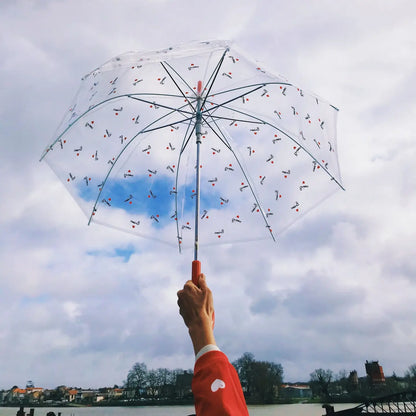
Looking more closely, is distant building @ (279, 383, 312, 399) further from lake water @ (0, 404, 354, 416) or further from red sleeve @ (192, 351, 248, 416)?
red sleeve @ (192, 351, 248, 416)

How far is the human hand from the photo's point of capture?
166 centimetres

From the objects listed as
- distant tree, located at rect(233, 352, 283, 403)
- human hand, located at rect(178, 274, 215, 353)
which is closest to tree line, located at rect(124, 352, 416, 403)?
distant tree, located at rect(233, 352, 283, 403)

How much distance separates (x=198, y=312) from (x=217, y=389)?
0.45m

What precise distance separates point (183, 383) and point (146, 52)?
264 ft

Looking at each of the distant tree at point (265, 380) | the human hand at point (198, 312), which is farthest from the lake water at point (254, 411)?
the human hand at point (198, 312)

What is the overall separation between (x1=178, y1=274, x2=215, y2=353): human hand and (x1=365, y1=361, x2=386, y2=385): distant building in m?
104

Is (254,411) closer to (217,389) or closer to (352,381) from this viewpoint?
(352,381)

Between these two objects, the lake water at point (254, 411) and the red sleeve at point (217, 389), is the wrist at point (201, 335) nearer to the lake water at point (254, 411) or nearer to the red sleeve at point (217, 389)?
the red sleeve at point (217, 389)

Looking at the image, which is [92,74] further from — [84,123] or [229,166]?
[229,166]

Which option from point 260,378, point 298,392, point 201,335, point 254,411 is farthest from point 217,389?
point 298,392

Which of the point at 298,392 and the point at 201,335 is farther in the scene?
the point at 298,392

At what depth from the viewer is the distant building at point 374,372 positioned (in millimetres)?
89338

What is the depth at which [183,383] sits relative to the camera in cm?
7550

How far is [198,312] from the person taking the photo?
1775 millimetres
